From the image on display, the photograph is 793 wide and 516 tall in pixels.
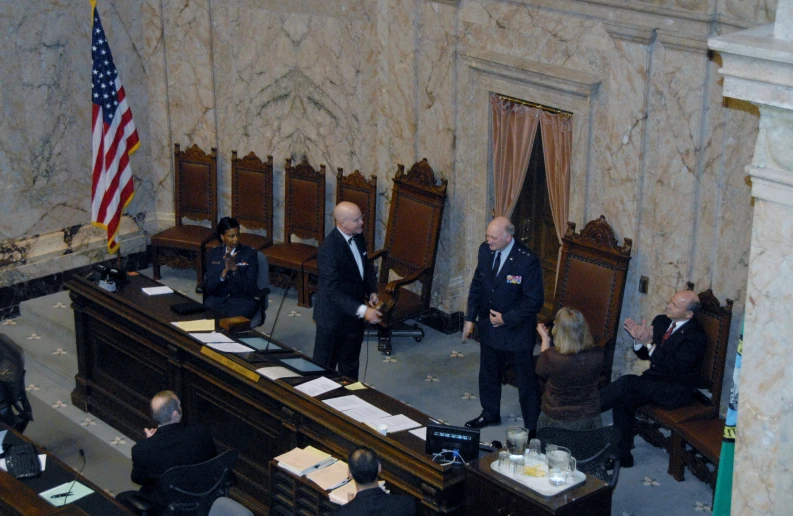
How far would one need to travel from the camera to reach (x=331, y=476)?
648 centimetres

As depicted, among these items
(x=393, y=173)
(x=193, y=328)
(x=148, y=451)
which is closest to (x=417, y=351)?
(x=393, y=173)

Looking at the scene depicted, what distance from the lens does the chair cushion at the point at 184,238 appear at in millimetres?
11141

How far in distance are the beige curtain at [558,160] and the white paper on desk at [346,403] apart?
2.85 meters

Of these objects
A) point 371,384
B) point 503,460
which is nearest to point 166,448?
point 503,460

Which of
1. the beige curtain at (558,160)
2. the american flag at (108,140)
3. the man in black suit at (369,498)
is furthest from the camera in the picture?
the american flag at (108,140)

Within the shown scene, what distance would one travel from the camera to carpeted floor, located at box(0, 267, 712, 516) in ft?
25.4

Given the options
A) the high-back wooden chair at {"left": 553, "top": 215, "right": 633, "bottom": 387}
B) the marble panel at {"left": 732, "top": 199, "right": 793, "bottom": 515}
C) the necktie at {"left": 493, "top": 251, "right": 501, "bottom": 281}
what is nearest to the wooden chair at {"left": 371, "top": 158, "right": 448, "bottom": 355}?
the high-back wooden chair at {"left": 553, "top": 215, "right": 633, "bottom": 387}

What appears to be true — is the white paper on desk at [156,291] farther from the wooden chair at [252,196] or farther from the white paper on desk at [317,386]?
the wooden chair at [252,196]

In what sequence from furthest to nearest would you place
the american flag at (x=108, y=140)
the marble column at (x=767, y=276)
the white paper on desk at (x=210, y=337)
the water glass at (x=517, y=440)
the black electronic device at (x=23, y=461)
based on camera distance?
the american flag at (x=108, y=140)
the white paper on desk at (x=210, y=337)
the black electronic device at (x=23, y=461)
the water glass at (x=517, y=440)
the marble column at (x=767, y=276)

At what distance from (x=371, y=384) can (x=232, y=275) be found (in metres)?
1.40

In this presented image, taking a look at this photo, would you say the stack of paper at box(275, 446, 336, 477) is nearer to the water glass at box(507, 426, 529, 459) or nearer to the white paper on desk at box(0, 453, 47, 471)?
the water glass at box(507, 426, 529, 459)

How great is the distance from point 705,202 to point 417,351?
296 centimetres

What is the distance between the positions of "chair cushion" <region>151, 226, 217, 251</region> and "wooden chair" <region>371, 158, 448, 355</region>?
1.95 metres

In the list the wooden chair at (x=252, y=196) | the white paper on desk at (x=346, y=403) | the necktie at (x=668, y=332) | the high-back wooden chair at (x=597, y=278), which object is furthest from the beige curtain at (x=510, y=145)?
the white paper on desk at (x=346, y=403)
